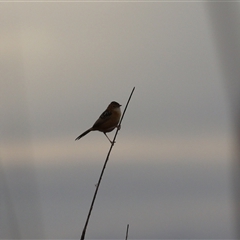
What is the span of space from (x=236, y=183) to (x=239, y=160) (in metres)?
0.12

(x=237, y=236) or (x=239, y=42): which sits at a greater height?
(x=239, y=42)

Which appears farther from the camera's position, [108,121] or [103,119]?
[103,119]

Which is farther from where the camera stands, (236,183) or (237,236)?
(237,236)

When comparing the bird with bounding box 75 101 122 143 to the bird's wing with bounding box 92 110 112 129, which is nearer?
the bird with bounding box 75 101 122 143

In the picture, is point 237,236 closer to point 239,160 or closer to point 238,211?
point 238,211

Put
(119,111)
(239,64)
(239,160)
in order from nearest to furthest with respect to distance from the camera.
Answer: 1. (239,64)
2. (239,160)
3. (119,111)

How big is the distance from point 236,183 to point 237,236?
1.05 ft

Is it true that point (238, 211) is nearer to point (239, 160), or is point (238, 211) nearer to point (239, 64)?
point (239, 160)

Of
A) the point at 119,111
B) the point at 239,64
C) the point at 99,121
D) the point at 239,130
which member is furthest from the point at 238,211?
the point at 119,111

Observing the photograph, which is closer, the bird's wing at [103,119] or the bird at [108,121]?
the bird at [108,121]

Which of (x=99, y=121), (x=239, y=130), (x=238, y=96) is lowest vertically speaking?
(x=99, y=121)

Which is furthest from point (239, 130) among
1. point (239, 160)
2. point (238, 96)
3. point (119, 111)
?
point (119, 111)

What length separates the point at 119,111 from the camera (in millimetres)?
7520

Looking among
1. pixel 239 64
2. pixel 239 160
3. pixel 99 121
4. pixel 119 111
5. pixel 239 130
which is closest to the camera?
pixel 239 130
